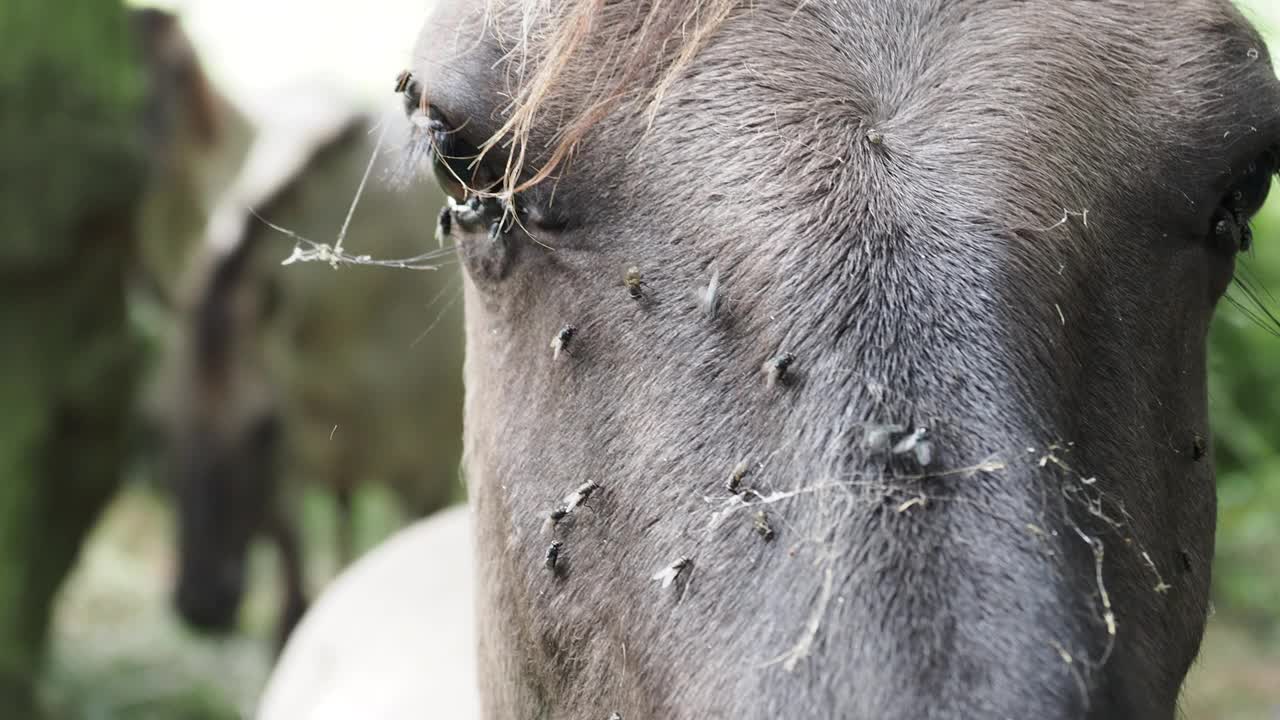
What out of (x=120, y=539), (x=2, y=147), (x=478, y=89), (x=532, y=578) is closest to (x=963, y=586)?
(x=532, y=578)

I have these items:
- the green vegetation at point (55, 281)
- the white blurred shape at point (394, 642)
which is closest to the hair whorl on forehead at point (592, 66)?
the white blurred shape at point (394, 642)

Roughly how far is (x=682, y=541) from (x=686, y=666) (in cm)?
14

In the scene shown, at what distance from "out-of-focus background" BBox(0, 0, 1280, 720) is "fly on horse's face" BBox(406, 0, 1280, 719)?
39.0 inches

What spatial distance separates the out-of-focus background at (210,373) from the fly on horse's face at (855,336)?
3.25ft

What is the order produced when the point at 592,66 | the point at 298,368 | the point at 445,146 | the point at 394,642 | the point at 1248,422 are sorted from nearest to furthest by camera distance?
1. the point at 592,66
2. the point at 445,146
3. the point at 394,642
4. the point at 1248,422
5. the point at 298,368

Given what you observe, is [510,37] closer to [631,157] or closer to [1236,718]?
[631,157]

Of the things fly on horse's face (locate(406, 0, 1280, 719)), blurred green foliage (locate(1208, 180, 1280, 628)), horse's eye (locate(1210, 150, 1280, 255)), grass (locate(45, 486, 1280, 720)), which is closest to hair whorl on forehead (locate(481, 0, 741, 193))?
fly on horse's face (locate(406, 0, 1280, 719))

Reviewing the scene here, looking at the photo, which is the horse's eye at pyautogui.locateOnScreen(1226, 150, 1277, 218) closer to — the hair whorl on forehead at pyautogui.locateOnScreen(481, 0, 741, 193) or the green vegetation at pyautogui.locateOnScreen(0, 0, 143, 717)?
the hair whorl on forehead at pyautogui.locateOnScreen(481, 0, 741, 193)

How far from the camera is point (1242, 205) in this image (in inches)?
65.9

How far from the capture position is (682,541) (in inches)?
55.0

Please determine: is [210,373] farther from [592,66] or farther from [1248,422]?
[592,66]

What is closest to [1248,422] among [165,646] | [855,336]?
[855,336]

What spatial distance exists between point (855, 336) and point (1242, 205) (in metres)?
0.71

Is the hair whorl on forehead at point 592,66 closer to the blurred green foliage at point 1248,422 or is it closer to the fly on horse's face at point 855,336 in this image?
the fly on horse's face at point 855,336
